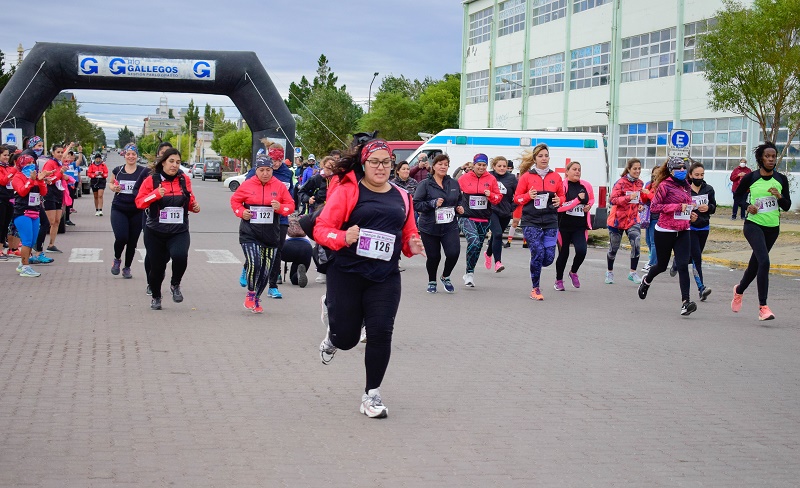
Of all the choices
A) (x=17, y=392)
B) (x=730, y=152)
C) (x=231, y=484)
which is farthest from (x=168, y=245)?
(x=730, y=152)

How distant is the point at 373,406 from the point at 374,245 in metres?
1.04

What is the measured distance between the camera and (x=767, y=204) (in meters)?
11.3

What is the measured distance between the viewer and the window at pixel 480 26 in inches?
2625

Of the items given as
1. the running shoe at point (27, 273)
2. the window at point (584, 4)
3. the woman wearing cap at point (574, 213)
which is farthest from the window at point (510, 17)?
the running shoe at point (27, 273)

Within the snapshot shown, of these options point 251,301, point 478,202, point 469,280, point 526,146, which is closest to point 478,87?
point 526,146

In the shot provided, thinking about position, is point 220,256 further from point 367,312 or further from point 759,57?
point 759,57

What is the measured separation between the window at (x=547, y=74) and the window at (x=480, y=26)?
707 cm

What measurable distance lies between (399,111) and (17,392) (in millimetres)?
73244

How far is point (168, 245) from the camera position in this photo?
11.4 metres

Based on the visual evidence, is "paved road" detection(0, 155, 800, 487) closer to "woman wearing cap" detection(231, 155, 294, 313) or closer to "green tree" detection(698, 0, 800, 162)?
"woman wearing cap" detection(231, 155, 294, 313)

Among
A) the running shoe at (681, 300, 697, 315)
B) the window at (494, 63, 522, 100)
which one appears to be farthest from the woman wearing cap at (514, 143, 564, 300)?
the window at (494, 63, 522, 100)

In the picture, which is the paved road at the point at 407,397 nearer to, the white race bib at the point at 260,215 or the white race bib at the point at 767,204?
the white race bib at the point at 260,215

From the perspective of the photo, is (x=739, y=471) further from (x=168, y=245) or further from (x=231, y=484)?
(x=168, y=245)

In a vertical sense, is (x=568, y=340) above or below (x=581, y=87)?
below
